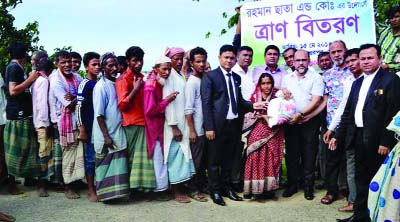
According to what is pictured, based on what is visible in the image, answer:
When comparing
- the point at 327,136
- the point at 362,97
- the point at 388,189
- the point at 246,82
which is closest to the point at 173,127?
the point at 246,82

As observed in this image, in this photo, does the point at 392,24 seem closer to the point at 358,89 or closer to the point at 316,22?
the point at 316,22

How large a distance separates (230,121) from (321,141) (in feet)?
4.40

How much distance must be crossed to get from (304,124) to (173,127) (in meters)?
1.64

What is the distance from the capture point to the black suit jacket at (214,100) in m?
5.25

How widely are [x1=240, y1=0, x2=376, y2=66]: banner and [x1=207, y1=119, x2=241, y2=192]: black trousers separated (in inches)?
62.6

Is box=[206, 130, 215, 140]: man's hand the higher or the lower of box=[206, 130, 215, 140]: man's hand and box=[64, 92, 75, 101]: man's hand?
the lower

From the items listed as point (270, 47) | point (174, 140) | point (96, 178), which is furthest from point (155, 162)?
point (270, 47)

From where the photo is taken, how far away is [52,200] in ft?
17.9

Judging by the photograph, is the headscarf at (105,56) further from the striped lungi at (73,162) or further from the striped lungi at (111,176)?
the striped lungi at (111,176)

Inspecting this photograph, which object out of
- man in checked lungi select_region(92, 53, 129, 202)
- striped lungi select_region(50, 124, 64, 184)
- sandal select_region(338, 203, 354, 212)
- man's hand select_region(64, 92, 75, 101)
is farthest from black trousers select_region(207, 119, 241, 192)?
striped lungi select_region(50, 124, 64, 184)

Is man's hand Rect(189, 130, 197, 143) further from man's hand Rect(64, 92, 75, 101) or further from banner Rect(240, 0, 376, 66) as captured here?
banner Rect(240, 0, 376, 66)

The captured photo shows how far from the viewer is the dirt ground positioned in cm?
470

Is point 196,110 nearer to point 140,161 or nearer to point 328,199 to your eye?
point 140,161

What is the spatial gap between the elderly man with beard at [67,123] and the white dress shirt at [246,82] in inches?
85.6
